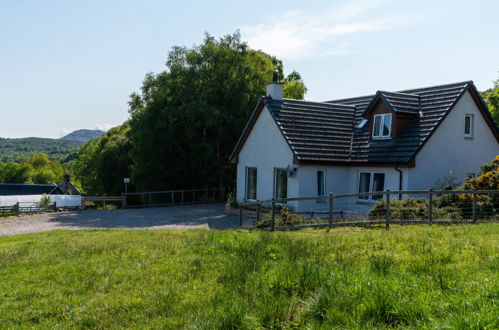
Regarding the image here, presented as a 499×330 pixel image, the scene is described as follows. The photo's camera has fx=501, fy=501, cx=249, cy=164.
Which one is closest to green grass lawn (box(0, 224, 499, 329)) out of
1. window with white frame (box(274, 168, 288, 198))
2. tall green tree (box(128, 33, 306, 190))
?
window with white frame (box(274, 168, 288, 198))

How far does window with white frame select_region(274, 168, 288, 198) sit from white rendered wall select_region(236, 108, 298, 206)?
0.83ft

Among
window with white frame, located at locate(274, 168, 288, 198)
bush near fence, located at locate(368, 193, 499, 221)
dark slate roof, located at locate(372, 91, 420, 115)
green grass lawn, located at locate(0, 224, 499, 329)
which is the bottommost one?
green grass lawn, located at locate(0, 224, 499, 329)

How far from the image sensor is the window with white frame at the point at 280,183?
27.7m

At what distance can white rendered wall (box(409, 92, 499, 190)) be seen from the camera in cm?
2397

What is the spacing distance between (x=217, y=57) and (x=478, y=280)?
34430 mm

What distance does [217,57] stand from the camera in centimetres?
3934

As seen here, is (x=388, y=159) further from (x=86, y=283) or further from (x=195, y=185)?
(x=195, y=185)

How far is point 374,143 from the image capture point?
26188mm

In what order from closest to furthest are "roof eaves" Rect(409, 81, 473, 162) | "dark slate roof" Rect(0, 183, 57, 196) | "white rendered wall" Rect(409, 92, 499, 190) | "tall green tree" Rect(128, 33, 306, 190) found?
"roof eaves" Rect(409, 81, 473, 162), "white rendered wall" Rect(409, 92, 499, 190), "tall green tree" Rect(128, 33, 306, 190), "dark slate roof" Rect(0, 183, 57, 196)

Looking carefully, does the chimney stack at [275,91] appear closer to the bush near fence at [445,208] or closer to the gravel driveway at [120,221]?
the gravel driveway at [120,221]

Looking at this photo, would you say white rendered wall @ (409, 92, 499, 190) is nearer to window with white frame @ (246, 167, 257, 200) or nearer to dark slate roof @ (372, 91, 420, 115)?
dark slate roof @ (372, 91, 420, 115)

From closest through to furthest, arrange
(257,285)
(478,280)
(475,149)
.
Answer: (478,280), (257,285), (475,149)

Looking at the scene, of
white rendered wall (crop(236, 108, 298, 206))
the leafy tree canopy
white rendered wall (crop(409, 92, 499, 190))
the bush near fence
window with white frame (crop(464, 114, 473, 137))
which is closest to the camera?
the bush near fence

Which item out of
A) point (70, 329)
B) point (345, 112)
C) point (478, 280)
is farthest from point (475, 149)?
point (70, 329)
